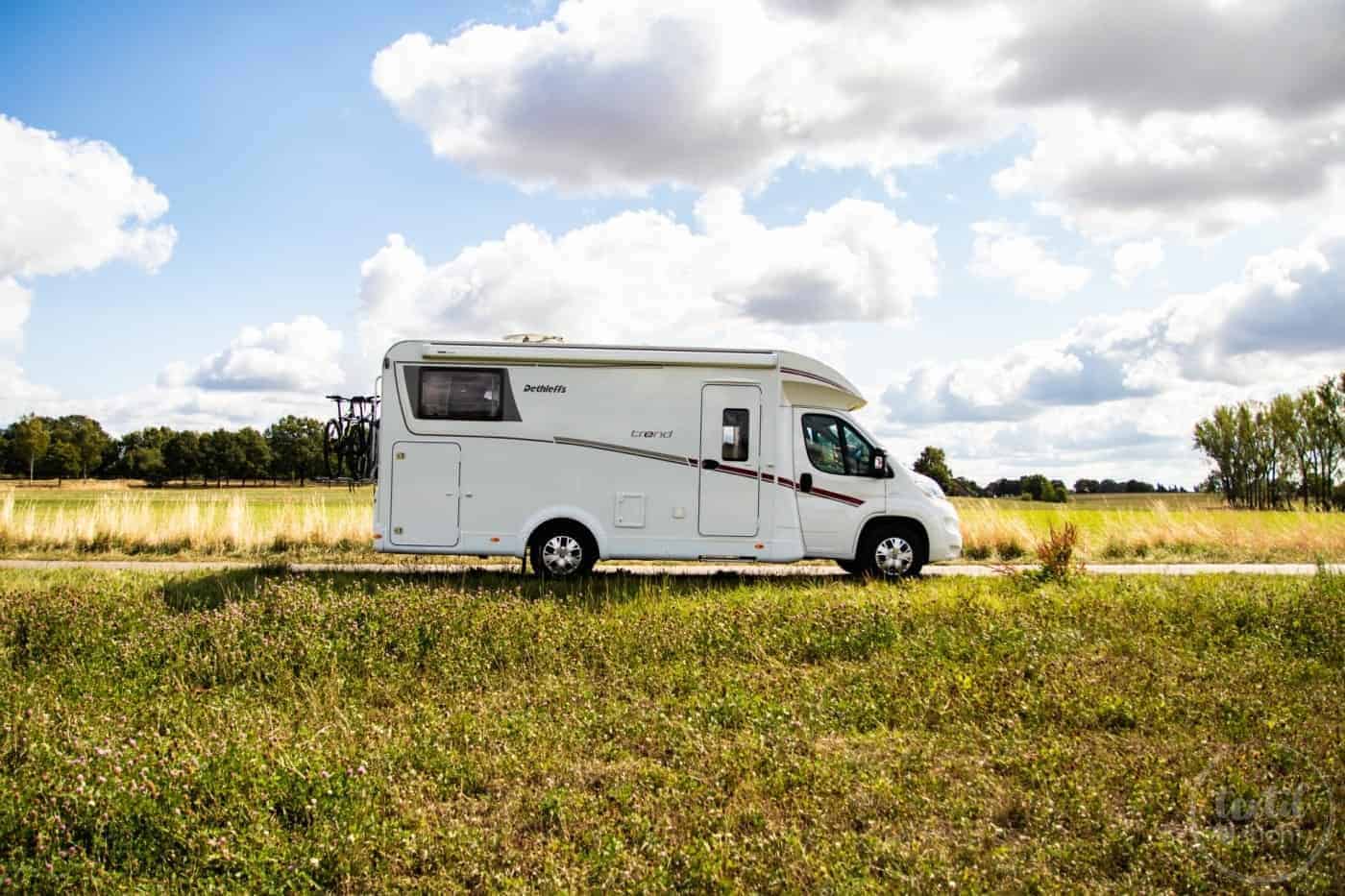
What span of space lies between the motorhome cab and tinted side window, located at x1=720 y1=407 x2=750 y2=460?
19mm

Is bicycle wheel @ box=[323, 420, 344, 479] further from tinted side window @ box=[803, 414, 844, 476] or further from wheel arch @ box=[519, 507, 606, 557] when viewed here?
tinted side window @ box=[803, 414, 844, 476]

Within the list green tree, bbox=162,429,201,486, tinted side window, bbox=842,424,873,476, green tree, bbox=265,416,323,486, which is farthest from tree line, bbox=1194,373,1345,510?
green tree, bbox=162,429,201,486

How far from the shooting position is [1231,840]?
15.3 ft

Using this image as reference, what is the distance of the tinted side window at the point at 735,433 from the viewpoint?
1266 cm

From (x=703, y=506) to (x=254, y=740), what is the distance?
7.41 metres

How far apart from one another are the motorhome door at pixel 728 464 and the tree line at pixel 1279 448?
41876 millimetres

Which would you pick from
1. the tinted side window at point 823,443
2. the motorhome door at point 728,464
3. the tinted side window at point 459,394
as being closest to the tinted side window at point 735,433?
the motorhome door at point 728,464

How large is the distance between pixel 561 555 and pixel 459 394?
264 centimetres

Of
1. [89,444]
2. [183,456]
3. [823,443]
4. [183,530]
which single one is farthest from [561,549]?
[89,444]

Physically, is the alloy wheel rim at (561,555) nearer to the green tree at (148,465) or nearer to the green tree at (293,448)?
the green tree at (293,448)

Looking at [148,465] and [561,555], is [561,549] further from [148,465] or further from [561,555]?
[148,465]

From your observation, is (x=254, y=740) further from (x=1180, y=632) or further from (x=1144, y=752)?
(x=1180, y=632)

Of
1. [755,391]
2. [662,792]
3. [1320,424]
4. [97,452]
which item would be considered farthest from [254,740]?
[97,452]

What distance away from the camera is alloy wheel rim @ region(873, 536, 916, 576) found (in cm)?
1309
